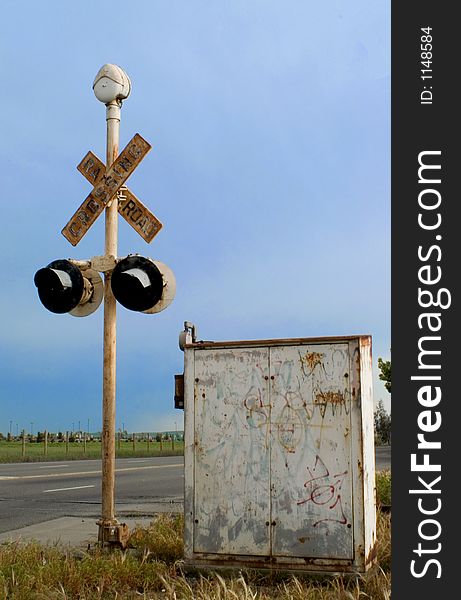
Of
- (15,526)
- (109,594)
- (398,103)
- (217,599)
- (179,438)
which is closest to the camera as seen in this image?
(217,599)

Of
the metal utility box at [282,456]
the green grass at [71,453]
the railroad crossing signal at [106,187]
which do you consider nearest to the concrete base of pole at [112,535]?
the metal utility box at [282,456]

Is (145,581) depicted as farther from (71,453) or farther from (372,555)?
(71,453)

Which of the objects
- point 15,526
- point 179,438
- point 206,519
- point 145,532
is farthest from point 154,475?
point 179,438

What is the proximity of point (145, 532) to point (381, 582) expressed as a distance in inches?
138

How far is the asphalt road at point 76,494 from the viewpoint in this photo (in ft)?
43.2

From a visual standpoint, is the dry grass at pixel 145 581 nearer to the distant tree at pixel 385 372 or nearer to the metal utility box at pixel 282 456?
the metal utility box at pixel 282 456

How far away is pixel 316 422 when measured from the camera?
6945mm

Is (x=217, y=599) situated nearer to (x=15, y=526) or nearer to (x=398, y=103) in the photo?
(x=398, y=103)

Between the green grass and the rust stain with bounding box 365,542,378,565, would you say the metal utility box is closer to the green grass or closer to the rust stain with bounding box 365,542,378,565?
the rust stain with bounding box 365,542,378,565

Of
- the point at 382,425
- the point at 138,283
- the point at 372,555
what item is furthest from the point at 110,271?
the point at 382,425

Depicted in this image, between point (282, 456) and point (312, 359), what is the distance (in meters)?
0.91

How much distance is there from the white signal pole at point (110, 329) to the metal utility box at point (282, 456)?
1.38 m

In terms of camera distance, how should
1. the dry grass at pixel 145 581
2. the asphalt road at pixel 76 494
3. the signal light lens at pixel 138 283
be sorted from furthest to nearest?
the asphalt road at pixel 76 494
the signal light lens at pixel 138 283
the dry grass at pixel 145 581

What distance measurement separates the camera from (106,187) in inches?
351
